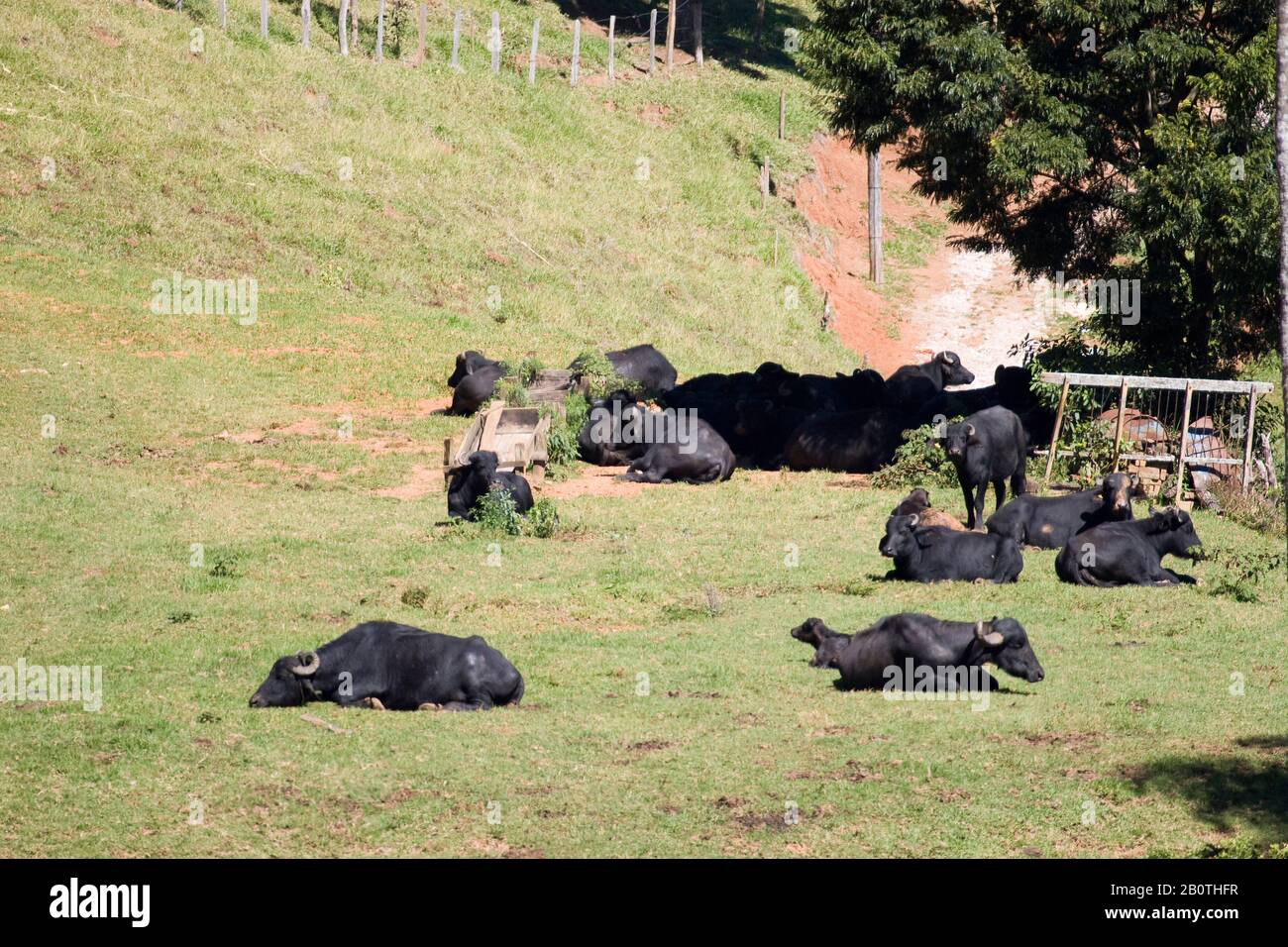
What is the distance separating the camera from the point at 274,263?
109 feet

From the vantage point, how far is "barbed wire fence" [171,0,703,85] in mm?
47000

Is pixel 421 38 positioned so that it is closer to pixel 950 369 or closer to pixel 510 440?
pixel 950 369

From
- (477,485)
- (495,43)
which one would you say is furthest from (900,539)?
(495,43)

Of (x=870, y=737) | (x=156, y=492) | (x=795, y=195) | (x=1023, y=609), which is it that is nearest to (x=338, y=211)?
(x=156, y=492)

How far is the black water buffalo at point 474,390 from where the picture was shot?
26.2 m

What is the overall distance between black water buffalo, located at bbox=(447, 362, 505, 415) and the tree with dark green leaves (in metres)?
7.37

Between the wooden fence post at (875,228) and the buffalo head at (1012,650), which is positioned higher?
the wooden fence post at (875,228)

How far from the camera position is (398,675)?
12273 mm

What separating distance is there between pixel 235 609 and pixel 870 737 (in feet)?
22.5

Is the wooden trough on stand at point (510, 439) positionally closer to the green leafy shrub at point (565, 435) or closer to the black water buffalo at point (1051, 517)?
the green leafy shrub at point (565, 435)

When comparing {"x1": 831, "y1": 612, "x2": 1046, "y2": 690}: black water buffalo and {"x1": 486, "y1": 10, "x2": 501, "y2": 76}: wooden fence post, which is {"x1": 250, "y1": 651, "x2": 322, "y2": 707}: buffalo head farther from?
{"x1": 486, "y1": 10, "x2": 501, "y2": 76}: wooden fence post

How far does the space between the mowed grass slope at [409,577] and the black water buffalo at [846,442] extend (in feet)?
3.31

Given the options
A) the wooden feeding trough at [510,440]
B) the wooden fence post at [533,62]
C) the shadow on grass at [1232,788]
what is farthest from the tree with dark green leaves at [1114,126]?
the wooden fence post at [533,62]
